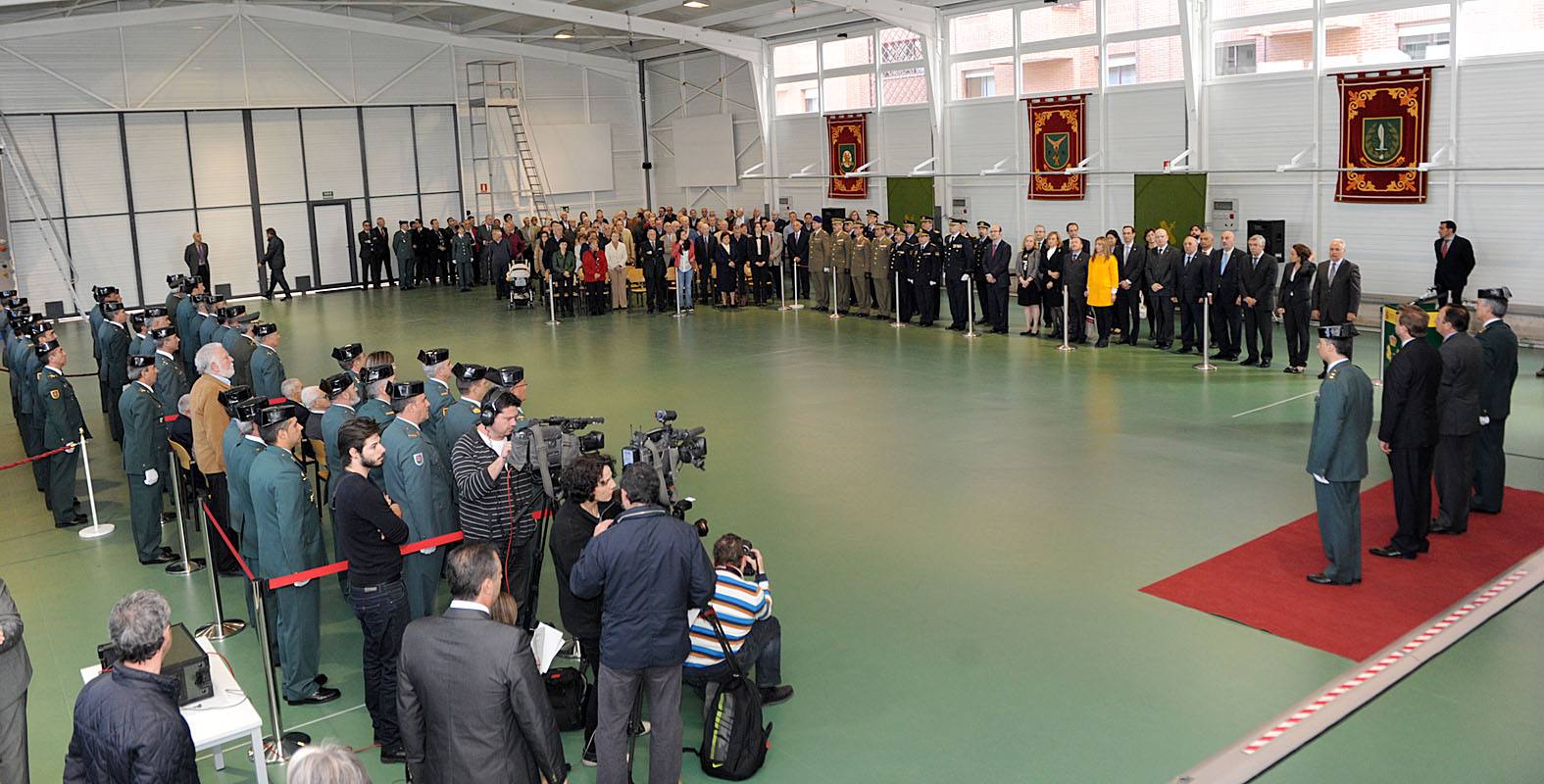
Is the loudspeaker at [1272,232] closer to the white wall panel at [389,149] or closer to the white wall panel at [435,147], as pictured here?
the white wall panel at [435,147]

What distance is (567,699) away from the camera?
19.0ft

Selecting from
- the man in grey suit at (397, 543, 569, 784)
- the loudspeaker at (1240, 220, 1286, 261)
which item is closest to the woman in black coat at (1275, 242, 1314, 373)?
the loudspeaker at (1240, 220, 1286, 261)

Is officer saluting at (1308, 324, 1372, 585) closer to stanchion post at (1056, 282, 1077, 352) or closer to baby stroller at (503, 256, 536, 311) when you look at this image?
stanchion post at (1056, 282, 1077, 352)

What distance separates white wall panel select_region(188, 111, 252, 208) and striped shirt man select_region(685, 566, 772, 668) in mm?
24584

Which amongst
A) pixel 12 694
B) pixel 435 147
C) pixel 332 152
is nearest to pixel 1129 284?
pixel 12 694

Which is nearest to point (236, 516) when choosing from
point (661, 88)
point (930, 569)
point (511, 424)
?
point (511, 424)

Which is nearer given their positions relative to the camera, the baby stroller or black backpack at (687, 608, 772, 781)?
black backpack at (687, 608, 772, 781)

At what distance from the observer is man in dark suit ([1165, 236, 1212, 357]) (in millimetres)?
14734

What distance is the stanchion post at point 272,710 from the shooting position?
5617 millimetres

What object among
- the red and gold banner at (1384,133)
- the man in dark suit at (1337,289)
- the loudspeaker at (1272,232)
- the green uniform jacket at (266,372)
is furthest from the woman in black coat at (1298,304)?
the green uniform jacket at (266,372)

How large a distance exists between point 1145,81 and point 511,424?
16.2 m

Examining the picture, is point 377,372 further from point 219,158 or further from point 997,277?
point 219,158

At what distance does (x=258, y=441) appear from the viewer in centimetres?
651

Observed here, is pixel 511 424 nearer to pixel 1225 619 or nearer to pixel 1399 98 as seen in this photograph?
pixel 1225 619
